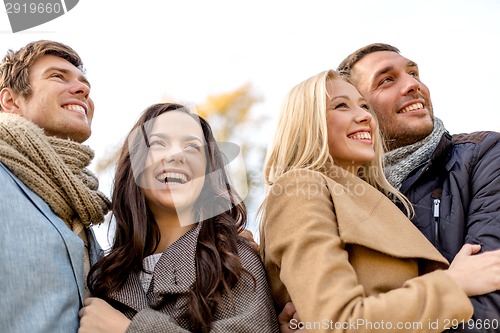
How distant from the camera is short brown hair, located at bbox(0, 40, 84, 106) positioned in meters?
3.28

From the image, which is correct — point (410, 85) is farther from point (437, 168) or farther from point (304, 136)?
point (304, 136)

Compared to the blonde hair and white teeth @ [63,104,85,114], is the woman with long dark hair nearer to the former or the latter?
the blonde hair

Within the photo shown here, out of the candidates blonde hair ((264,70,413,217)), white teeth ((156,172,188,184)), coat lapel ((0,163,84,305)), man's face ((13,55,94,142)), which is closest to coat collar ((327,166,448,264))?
blonde hair ((264,70,413,217))

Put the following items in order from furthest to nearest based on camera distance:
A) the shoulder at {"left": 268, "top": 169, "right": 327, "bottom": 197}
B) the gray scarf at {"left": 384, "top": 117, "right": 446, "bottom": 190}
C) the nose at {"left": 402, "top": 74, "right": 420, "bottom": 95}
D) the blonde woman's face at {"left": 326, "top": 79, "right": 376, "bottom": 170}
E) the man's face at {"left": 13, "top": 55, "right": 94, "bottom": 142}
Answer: the nose at {"left": 402, "top": 74, "right": 420, "bottom": 95}
the man's face at {"left": 13, "top": 55, "right": 94, "bottom": 142}
the gray scarf at {"left": 384, "top": 117, "right": 446, "bottom": 190}
the blonde woman's face at {"left": 326, "top": 79, "right": 376, "bottom": 170}
the shoulder at {"left": 268, "top": 169, "right": 327, "bottom": 197}

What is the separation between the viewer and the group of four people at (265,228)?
6.50 feet

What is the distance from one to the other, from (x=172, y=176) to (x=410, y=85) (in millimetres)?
1599

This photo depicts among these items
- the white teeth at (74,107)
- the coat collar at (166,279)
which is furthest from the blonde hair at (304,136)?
the white teeth at (74,107)

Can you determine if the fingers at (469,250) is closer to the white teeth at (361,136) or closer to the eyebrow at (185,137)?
the white teeth at (361,136)

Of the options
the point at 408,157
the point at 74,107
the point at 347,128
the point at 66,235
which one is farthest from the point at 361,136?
the point at 74,107

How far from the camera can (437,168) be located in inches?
107

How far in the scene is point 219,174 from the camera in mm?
2824

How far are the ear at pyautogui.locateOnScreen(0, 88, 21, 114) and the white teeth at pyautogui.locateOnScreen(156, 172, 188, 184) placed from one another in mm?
1198

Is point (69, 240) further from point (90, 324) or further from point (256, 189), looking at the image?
point (256, 189)

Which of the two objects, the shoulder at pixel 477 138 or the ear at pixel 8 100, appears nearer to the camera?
the shoulder at pixel 477 138
